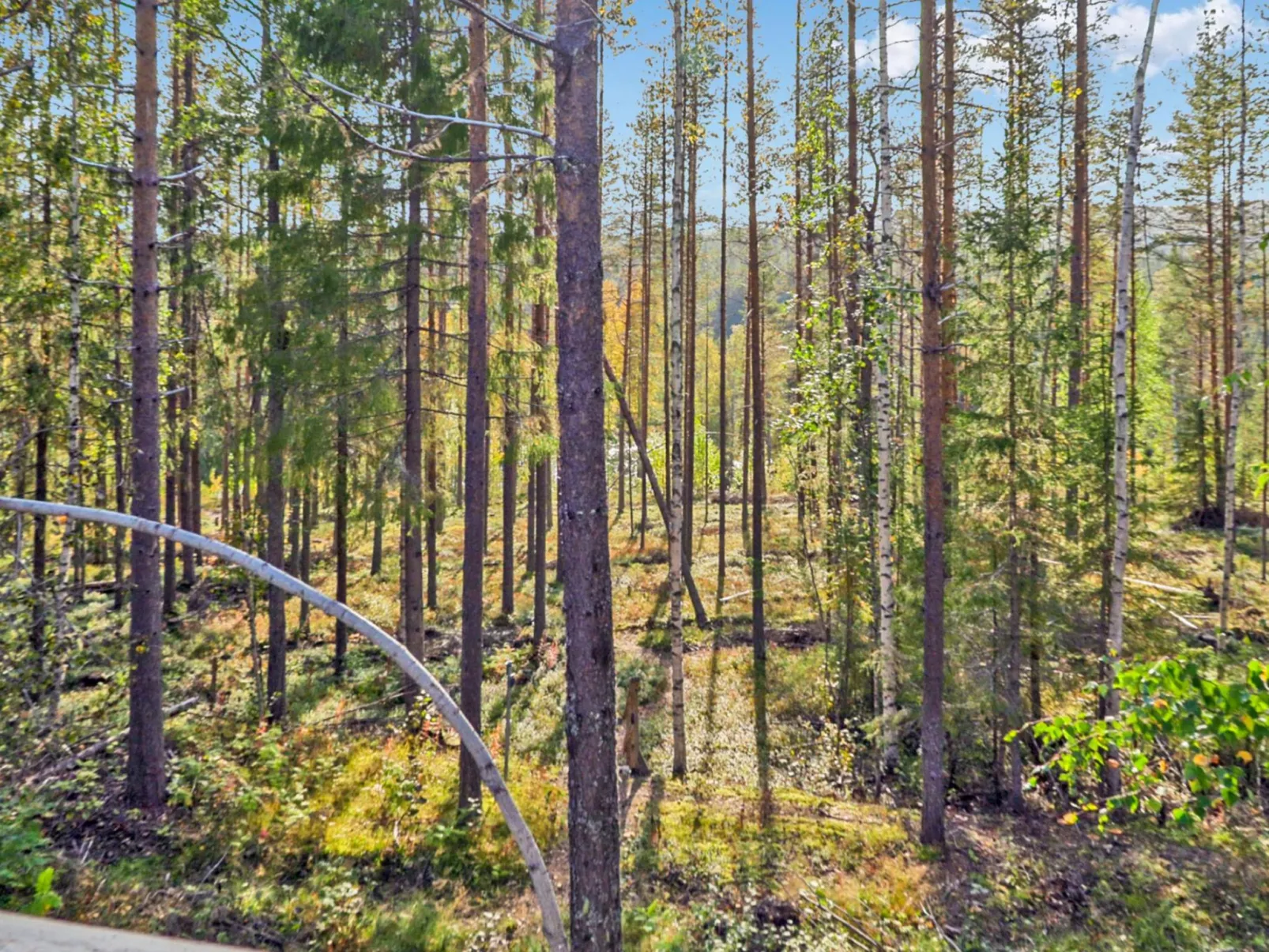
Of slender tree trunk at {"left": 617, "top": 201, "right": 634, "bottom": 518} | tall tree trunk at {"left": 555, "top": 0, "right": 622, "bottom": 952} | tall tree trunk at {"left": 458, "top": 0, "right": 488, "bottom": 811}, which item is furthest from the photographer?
slender tree trunk at {"left": 617, "top": 201, "right": 634, "bottom": 518}

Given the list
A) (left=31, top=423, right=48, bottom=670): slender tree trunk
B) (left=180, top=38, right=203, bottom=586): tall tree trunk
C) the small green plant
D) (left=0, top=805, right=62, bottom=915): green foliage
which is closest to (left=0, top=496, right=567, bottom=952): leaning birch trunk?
(left=31, top=423, right=48, bottom=670): slender tree trunk

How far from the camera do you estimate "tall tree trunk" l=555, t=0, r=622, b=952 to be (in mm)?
4777

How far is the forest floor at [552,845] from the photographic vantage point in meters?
6.70

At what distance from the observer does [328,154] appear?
9.84m

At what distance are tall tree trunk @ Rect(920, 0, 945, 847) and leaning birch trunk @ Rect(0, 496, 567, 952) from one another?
6.36 m

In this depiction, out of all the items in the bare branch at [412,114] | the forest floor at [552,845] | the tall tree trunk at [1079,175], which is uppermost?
the tall tree trunk at [1079,175]

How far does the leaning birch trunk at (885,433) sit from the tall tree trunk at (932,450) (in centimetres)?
55

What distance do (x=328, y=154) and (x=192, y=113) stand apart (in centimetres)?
267

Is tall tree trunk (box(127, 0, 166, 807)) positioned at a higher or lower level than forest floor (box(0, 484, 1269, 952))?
higher

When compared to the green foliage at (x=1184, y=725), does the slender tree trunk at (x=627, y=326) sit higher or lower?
higher

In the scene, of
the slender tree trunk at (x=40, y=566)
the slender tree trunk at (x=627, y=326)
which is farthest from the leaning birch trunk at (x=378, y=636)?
the slender tree trunk at (x=627, y=326)

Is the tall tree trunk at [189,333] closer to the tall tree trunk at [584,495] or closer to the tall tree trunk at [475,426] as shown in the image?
the tall tree trunk at [475,426]

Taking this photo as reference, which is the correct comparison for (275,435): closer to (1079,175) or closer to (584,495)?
(584,495)

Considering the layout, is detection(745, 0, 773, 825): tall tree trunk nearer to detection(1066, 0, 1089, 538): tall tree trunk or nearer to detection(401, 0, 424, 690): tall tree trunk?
detection(1066, 0, 1089, 538): tall tree trunk
